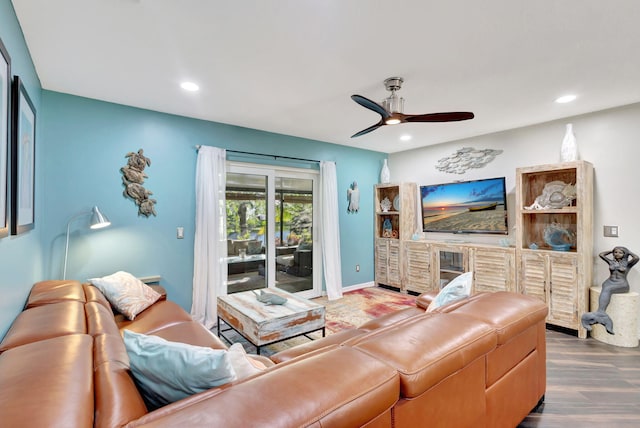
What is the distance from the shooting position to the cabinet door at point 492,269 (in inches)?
150

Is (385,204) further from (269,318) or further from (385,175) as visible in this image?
(269,318)

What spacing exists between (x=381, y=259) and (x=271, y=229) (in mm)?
2149

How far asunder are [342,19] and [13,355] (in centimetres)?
220

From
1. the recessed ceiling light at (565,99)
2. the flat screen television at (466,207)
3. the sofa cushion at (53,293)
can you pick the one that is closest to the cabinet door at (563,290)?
the flat screen television at (466,207)

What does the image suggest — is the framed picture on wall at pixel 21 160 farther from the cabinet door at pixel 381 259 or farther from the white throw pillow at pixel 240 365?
the cabinet door at pixel 381 259

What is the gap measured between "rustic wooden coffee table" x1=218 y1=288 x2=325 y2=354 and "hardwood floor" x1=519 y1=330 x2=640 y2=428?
160cm

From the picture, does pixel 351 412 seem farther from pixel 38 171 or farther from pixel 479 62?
pixel 38 171

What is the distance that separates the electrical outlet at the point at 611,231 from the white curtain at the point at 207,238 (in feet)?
14.5

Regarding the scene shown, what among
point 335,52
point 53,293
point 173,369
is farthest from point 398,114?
point 53,293

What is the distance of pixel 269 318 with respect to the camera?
2447 mm

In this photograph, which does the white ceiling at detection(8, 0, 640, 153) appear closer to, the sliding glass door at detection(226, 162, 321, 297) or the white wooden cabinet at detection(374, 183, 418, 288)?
the sliding glass door at detection(226, 162, 321, 297)

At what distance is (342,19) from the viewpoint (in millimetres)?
1785

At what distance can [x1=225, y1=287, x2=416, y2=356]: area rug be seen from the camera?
10.6 feet

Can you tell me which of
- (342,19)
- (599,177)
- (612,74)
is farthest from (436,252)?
(342,19)
